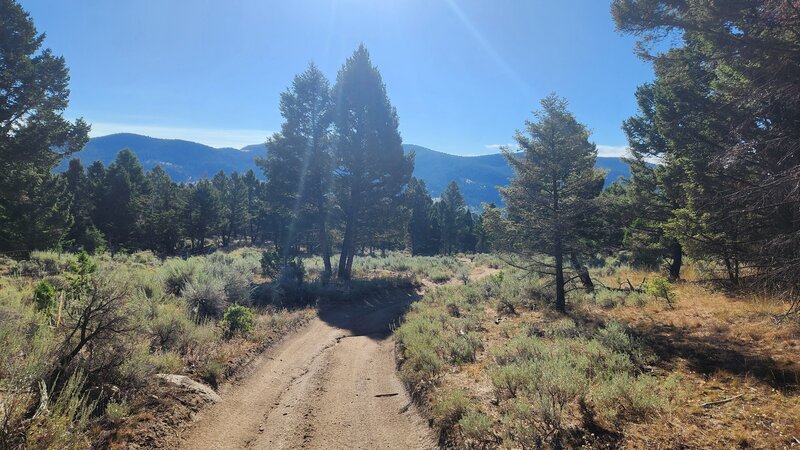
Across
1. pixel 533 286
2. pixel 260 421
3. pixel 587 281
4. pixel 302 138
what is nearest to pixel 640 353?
pixel 260 421

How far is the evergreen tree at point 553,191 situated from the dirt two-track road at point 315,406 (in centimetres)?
693

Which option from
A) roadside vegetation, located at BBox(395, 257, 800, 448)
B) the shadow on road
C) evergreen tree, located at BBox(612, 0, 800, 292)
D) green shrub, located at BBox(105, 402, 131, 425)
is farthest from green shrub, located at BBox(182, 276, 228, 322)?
evergreen tree, located at BBox(612, 0, 800, 292)

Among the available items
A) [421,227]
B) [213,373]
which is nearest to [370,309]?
[213,373]

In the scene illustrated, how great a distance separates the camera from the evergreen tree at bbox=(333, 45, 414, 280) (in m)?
22.3

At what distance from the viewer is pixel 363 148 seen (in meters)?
22.4

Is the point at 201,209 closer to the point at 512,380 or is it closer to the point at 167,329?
the point at 167,329

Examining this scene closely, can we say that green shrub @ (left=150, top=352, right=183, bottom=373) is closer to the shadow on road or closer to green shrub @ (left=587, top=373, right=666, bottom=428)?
the shadow on road

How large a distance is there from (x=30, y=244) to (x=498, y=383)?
32282 mm

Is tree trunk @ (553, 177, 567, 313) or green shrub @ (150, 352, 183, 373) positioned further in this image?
tree trunk @ (553, 177, 567, 313)

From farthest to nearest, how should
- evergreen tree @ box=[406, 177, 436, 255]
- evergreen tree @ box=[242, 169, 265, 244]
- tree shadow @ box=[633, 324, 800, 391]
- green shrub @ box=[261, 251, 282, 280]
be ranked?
evergreen tree @ box=[406, 177, 436, 255] < evergreen tree @ box=[242, 169, 265, 244] < green shrub @ box=[261, 251, 282, 280] < tree shadow @ box=[633, 324, 800, 391]

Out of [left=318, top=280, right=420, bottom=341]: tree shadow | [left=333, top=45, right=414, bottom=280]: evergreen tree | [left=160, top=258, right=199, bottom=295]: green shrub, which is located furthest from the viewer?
[left=333, top=45, right=414, bottom=280]: evergreen tree

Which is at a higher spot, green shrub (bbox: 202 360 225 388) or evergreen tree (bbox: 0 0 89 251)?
evergreen tree (bbox: 0 0 89 251)

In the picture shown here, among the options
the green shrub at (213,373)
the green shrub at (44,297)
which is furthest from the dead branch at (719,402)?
the green shrub at (44,297)

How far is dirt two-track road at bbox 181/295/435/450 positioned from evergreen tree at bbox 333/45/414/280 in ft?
42.3
